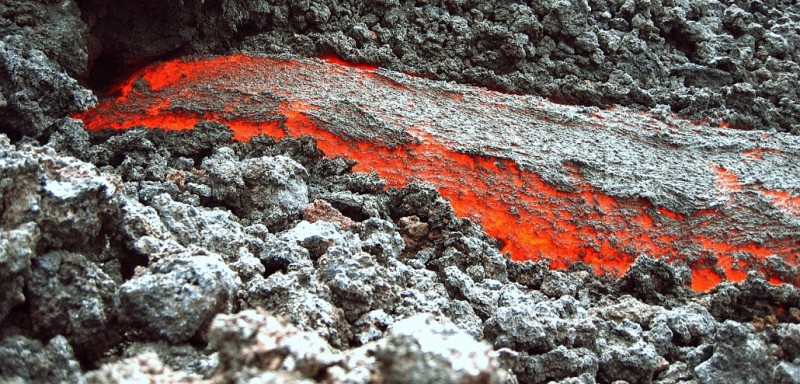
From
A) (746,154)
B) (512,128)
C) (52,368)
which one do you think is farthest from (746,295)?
(52,368)

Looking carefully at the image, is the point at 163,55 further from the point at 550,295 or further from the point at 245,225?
the point at 550,295

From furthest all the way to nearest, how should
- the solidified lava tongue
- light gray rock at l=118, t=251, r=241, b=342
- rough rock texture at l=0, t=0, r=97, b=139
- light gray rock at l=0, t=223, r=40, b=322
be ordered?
1. the solidified lava tongue
2. rough rock texture at l=0, t=0, r=97, b=139
3. light gray rock at l=118, t=251, r=241, b=342
4. light gray rock at l=0, t=223, r=40, b=322

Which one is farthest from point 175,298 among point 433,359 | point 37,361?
point 433,359

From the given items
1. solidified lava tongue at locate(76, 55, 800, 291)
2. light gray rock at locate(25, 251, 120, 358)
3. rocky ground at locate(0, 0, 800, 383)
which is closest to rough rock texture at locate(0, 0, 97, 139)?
rocky ground at locate(0, 0, 800, 383)

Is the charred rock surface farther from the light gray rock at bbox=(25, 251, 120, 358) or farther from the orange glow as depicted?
the orange glow

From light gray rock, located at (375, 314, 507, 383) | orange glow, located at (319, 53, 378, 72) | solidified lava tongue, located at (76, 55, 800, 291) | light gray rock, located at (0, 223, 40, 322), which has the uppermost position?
light gray rock, located at (375, 314, 507, 383)

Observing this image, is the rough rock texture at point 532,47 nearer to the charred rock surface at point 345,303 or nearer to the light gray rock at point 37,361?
the charred rock surface at point 345,303
